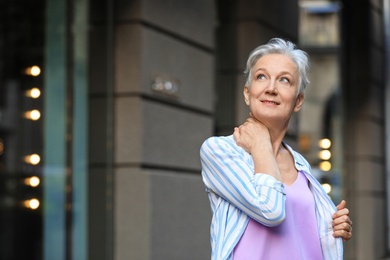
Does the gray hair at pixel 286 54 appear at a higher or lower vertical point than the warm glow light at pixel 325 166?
higher

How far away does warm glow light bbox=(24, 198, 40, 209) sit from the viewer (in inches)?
297

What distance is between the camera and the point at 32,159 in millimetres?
7527

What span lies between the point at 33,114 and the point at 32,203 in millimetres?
669

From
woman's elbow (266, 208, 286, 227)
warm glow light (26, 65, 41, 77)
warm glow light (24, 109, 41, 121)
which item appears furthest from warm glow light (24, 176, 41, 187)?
woman's elbow (266, 208, 286, 227)

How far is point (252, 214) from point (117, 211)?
17.5ft

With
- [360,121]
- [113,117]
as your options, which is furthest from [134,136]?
[360,121]

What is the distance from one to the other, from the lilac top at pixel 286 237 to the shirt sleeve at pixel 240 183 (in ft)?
0.27

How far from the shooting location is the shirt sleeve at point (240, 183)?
3.15 metres

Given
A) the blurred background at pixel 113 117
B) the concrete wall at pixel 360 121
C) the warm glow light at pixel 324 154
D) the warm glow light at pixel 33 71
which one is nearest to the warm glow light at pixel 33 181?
the blurred background at pixel 113 117

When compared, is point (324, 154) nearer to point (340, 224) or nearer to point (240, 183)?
point (340, 224)

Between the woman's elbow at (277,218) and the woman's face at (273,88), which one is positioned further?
the woman's face at (273,88)

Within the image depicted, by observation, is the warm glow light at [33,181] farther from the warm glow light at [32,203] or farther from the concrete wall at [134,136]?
the concrete wall at [134,136]

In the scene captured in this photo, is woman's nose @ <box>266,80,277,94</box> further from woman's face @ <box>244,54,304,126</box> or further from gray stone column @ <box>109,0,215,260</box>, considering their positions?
gray stone column @ <box>109,0,215,260</box>

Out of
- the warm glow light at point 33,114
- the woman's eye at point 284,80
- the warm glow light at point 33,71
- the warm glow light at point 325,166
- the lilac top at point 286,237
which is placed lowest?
the lilac top at point 286,237
